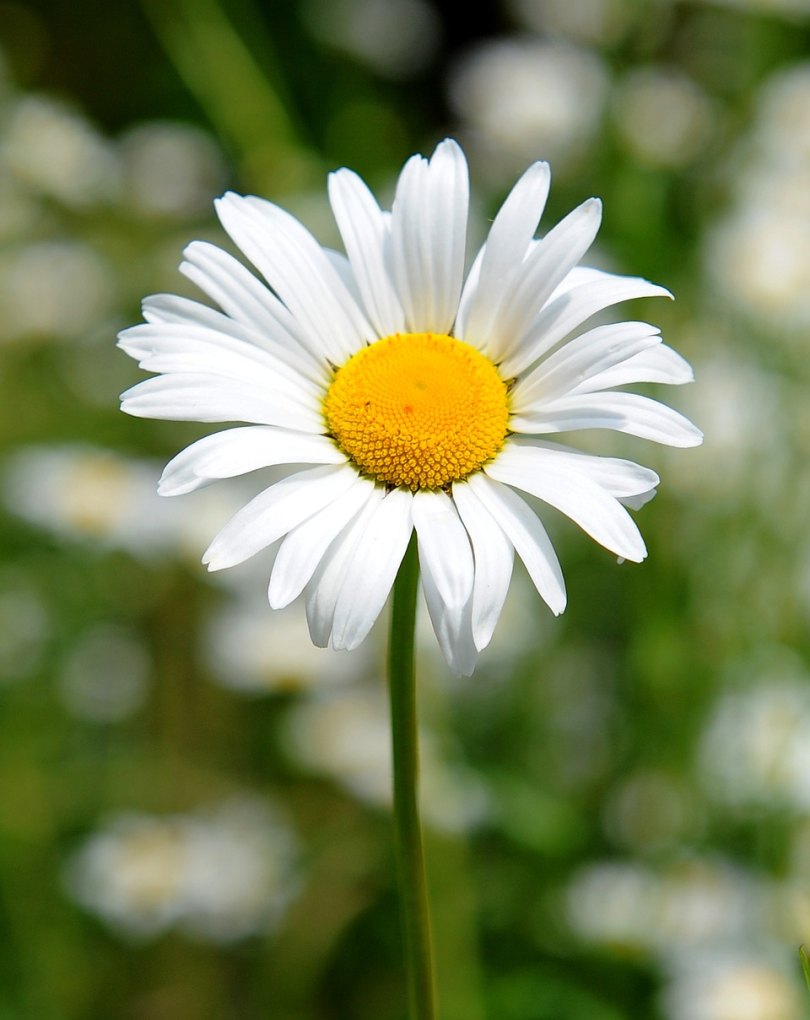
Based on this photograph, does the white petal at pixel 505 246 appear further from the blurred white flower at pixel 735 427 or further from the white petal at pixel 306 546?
the blurred white flower at pixel 735 427

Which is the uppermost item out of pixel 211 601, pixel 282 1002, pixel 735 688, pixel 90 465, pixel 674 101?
pixel 674 101

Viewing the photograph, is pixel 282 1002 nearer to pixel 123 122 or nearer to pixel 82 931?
pixel 82 931

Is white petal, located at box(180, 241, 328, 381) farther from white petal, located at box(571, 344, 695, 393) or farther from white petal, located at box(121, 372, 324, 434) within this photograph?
white petal, located at box(571, 344, 695, 393)

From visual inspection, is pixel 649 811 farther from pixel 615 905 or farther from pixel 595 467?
pixel 595 467

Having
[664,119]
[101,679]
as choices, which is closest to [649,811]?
[101,679]

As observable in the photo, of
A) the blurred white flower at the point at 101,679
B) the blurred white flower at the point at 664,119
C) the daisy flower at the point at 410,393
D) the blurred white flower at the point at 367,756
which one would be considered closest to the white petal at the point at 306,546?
the daisy flower at the point at 410,393

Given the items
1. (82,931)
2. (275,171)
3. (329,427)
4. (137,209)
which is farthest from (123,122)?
(329,427)

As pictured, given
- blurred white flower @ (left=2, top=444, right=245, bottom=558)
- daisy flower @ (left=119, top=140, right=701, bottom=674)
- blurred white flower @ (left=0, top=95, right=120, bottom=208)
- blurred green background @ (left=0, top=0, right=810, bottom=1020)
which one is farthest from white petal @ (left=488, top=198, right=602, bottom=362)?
blurred white flower @ (left=0, top=95, right=120, bottom=208)
